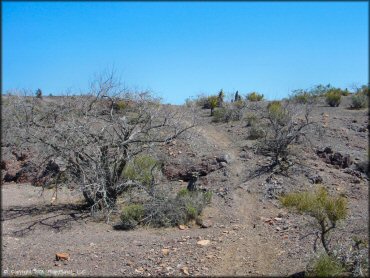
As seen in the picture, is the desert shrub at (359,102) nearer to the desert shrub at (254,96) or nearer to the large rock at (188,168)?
the desert shrub at (254,96)

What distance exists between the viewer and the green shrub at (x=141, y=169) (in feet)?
41.7

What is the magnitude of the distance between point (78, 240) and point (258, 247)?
376 centimetres

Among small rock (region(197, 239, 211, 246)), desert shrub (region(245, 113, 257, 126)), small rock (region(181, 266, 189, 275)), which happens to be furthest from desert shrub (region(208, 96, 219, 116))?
small rock (region(181, 266, 189, 275))

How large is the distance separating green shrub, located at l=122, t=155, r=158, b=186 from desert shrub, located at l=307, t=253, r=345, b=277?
641 centimetres

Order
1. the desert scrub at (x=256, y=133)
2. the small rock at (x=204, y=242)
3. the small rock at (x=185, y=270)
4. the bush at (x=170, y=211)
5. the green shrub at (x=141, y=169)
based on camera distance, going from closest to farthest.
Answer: the small rock at (x=185, y=270), the small rock at (x=204, y=242), the bush at (x=170, y=211), the green shrub at (x=141, y=169), the desert scrub at (x=256, y=133)

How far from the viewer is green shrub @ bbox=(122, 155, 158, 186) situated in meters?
12.7

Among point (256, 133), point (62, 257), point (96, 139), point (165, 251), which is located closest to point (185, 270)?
point (165, 251)

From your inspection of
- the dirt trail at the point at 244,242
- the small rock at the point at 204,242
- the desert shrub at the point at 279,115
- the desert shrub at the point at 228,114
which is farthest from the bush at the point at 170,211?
the desert shrub at the point at 228,114

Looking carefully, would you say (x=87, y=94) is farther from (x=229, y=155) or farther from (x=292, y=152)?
(x=292, y=152)

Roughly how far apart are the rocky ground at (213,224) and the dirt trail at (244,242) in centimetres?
2

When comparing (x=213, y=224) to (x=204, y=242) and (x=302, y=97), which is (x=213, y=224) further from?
(x=302, y=97)

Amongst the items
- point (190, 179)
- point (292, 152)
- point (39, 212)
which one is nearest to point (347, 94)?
point (292, 152)

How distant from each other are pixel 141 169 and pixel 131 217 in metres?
2.57

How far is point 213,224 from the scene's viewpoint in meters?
10.6
